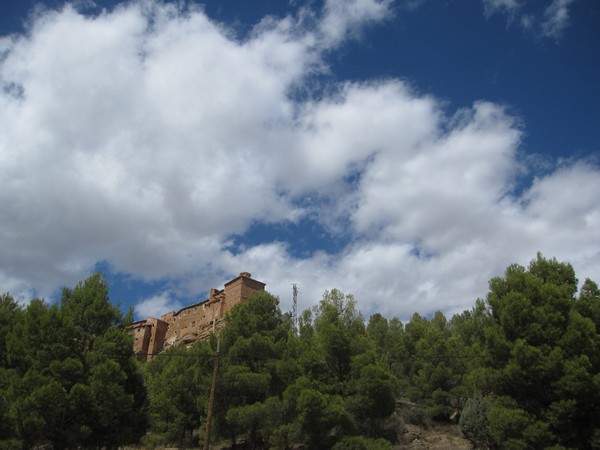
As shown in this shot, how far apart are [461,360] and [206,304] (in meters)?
47.0

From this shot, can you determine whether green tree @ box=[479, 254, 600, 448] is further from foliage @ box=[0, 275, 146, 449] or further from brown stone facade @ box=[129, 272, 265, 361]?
brown stone facade @ box=[129, 272, 265, 361]

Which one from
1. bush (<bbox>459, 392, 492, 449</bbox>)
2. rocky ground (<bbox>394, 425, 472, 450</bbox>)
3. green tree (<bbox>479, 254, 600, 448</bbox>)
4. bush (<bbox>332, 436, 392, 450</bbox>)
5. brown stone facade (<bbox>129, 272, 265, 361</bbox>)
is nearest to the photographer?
green tree (<bbox>479, 254, 600, 448</bbox>)

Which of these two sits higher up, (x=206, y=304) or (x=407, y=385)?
(x=206, y=304)

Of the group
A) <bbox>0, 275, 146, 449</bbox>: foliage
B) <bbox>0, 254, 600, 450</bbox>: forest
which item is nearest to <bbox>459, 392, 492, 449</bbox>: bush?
<bbox>0, 254, 600, 450</bbox>: forest

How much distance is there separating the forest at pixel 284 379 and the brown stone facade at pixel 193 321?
115 ft

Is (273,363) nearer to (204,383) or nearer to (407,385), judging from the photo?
(204,383)

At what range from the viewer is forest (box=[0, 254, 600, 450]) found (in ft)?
61.4

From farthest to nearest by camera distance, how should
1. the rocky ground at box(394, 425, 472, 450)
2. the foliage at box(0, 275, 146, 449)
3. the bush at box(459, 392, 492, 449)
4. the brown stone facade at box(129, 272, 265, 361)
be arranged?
the brown stone facade at box(129, 272, 265, 361), the rocky ground at box(394, 425, 472, 450), the bush at box(459, 392, 492, 449), the foliage at box(0, 275, 146, 449)

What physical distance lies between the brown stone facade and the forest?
3499cm

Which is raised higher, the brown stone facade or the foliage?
the brown stone facade

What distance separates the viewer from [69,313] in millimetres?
22203

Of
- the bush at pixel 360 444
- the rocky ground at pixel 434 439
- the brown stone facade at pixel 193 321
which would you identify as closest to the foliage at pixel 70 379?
the bush at pixel 360 444

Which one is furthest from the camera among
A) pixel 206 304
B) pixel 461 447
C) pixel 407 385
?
pixel 206 304

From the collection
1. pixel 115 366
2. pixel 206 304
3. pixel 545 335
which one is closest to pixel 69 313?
pixel 115 366
